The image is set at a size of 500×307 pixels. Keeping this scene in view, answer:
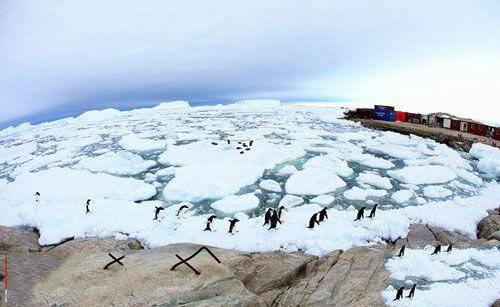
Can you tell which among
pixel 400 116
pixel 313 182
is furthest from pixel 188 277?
pixel 400 116

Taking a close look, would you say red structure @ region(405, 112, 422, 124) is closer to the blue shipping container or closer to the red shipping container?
the red shipping container

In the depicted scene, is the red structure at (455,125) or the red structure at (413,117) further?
the red structure at (413,117)

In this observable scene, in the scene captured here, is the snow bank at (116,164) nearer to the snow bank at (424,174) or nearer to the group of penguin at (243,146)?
the group of penguin at (243,146)

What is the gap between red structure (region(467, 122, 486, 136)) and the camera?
44116mm

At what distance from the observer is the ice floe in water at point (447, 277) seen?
8844mm

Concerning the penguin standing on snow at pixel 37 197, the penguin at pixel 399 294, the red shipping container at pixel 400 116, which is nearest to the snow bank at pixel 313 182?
the penguin at pixel 399 294

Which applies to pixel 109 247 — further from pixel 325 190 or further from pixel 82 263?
pixel 325 190

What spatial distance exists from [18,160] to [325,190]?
89.2 feet

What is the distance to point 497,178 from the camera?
2511 cm

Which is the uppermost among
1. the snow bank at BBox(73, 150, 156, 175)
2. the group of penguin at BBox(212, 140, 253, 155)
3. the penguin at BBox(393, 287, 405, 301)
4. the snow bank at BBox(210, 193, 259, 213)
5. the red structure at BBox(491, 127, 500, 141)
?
the group of penguin at BBox(212, 140, 253, 155)

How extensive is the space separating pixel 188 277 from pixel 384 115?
5586cm

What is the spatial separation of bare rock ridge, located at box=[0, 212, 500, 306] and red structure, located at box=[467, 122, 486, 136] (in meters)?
38.5

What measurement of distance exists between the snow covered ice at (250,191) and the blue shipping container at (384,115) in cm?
2689

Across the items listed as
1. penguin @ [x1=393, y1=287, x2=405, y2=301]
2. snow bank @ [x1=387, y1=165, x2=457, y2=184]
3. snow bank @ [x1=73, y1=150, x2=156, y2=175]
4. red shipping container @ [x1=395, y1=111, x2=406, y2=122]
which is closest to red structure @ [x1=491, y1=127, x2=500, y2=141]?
red shipping container @ [x1=395, y1=111, x2=406, y2=122]
